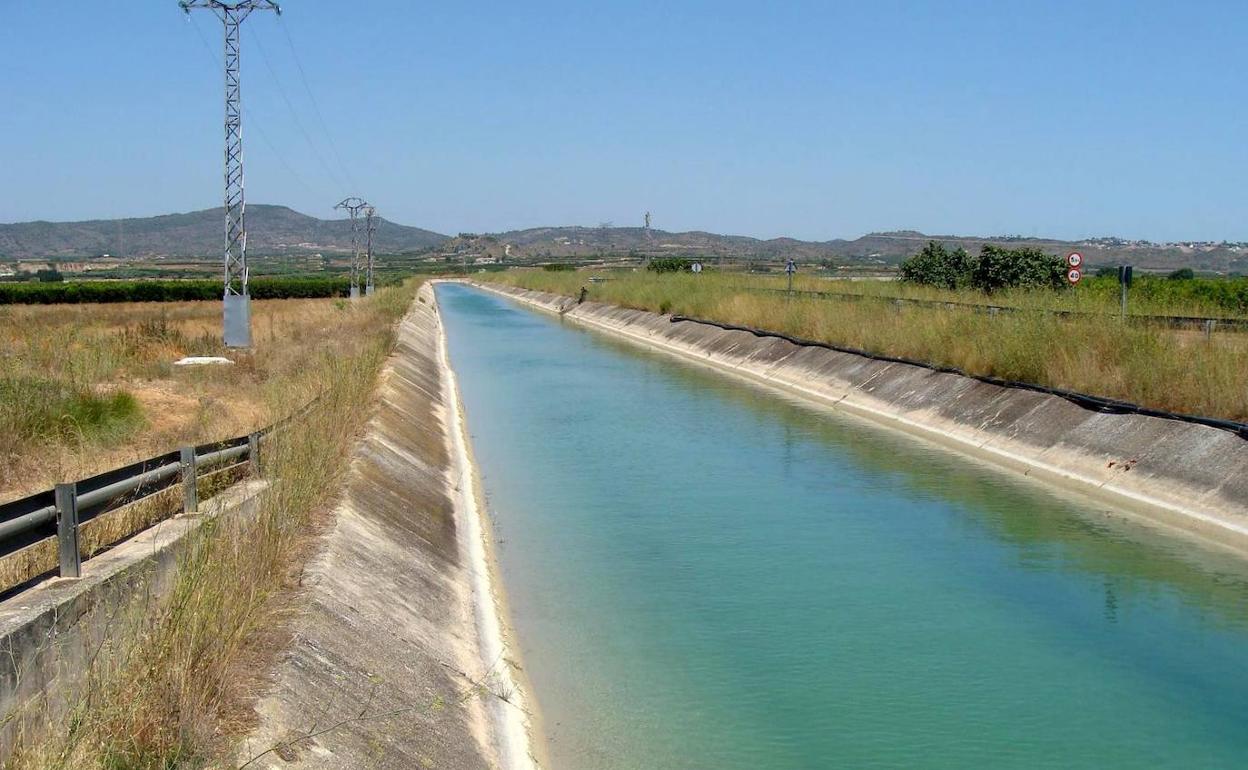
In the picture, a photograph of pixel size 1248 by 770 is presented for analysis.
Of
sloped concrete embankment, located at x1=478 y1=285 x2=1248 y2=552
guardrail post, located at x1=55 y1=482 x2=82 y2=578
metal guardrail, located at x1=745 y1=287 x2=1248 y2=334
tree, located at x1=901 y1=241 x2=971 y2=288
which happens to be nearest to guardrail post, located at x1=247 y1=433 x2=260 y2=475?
guardrail post, located at x1=55 y1=482 x2=82 y2=578

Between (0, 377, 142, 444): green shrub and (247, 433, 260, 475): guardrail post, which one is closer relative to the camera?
(247, 433, 260, 475): guardrail post

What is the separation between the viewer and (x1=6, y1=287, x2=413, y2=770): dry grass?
4.95 m

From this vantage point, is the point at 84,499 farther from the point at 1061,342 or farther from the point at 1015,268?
the point at 1015,268

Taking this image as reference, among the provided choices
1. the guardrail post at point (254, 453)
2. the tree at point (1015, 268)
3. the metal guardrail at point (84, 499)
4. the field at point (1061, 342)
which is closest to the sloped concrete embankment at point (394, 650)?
the guardrail post at point (254, 453)

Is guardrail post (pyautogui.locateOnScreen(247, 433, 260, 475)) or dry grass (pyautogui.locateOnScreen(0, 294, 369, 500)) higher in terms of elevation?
guardrail post (pyautogui.locateOnScreen(247, 433, 260, 475))

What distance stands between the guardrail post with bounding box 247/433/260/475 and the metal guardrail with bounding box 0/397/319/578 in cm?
53

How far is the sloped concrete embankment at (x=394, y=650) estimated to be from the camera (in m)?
6.53

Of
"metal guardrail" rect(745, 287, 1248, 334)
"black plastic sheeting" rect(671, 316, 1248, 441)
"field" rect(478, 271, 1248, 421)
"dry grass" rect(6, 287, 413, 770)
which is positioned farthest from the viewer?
"metal guardrail" rect(745, 287, 1248, 334)

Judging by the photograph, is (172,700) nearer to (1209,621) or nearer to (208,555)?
(208,555)

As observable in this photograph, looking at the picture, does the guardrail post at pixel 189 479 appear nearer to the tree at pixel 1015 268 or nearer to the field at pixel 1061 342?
the field at pixel 1061 342

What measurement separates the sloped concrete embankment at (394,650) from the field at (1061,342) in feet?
35.8

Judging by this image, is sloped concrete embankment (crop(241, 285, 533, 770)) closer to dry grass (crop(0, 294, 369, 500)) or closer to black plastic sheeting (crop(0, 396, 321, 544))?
black plastic sheeting (crop(0, 396, 321, 544))

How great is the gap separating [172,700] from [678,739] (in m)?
4.26

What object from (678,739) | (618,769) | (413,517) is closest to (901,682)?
(678,739)
